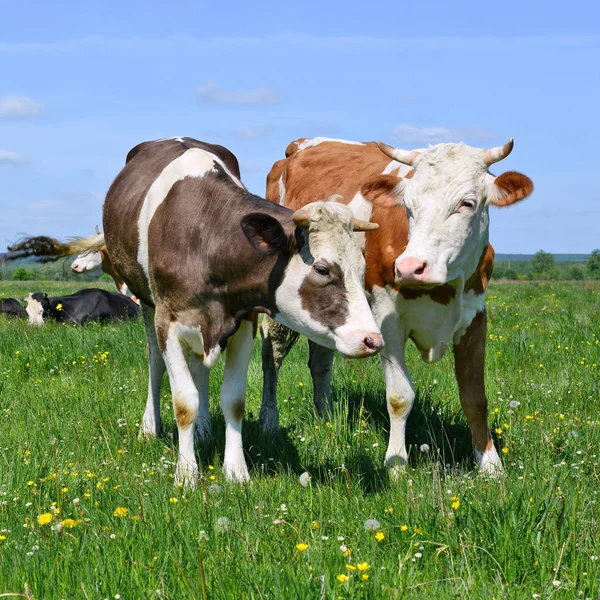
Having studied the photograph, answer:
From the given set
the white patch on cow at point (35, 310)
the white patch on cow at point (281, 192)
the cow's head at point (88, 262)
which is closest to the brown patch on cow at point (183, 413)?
the white patch on cow at point (281, 192)

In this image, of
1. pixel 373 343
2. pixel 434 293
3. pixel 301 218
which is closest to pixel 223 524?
pixel 373 343

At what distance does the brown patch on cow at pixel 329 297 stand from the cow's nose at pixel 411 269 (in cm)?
38

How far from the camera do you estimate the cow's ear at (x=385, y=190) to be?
5.38m

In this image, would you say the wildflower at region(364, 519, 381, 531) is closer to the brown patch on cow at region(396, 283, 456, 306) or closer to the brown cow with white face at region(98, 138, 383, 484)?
the brown cow with white face at region(98, 138, 383, 484)

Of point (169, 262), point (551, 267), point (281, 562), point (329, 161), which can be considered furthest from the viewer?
point (551, 267)

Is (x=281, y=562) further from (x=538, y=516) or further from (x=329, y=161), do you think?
(x=329, y=161)

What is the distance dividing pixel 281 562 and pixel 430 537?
29.2 inches

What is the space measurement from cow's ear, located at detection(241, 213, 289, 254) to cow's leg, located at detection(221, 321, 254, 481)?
2.78 feet

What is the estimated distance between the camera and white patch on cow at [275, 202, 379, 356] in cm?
443

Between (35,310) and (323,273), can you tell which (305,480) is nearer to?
(323,273)

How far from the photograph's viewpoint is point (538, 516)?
372 cm

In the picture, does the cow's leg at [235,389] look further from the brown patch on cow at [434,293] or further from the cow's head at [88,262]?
the cow's head at [88,262]

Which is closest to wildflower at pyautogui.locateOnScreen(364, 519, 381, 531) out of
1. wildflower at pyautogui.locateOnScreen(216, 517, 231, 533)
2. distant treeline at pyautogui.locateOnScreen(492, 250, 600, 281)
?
wildflower at pyautogui.locateOnScreen(216, 517, 231, 533)

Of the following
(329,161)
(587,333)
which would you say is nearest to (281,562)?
(329,161)
